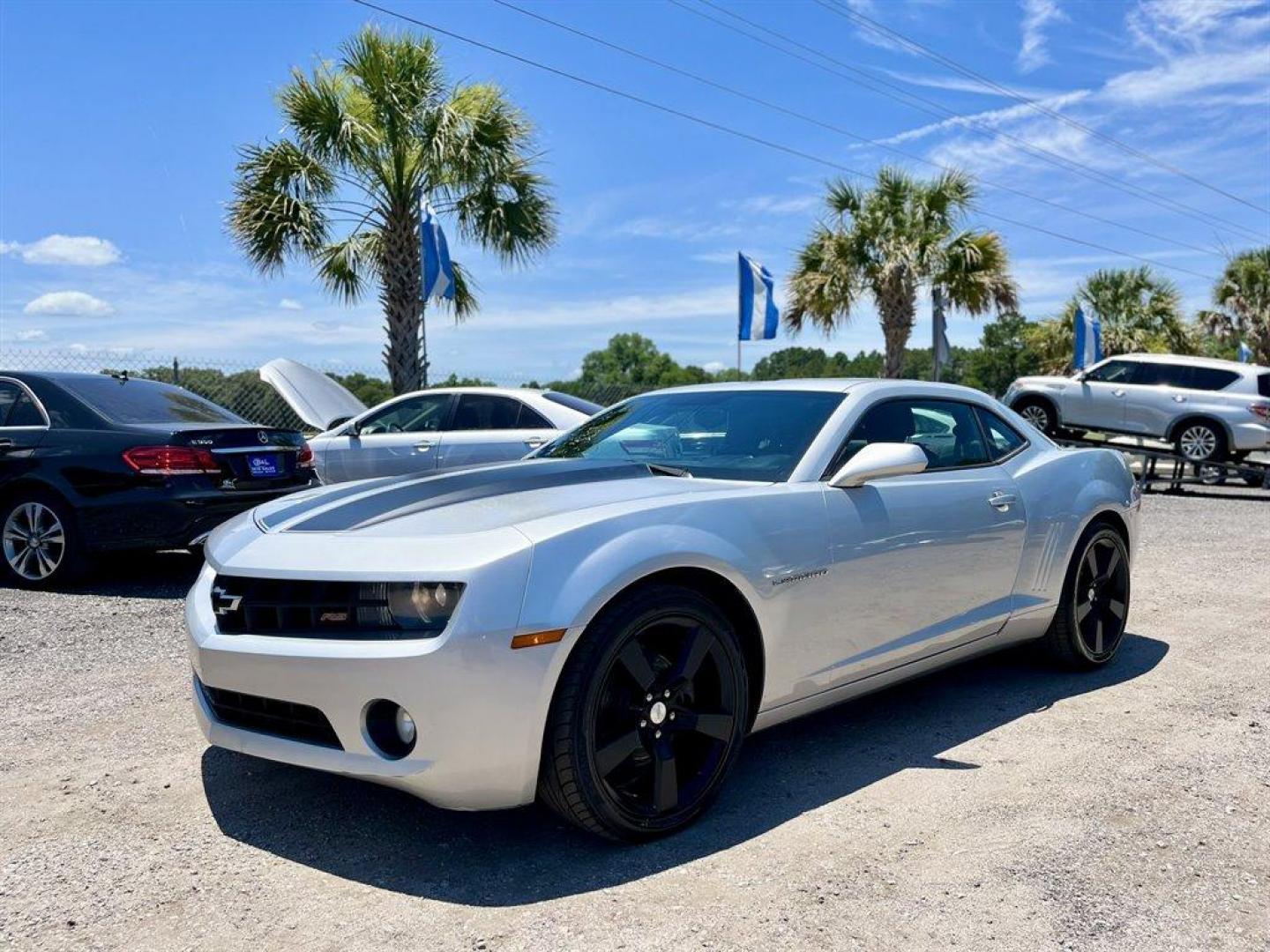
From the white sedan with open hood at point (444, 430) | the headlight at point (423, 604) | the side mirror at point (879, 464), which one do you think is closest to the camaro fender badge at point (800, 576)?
the side mirror at point (879, 464)

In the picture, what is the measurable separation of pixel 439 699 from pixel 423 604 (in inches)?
10.1

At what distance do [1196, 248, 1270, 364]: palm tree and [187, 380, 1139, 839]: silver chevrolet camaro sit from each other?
124 ft

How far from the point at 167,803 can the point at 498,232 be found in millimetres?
13179

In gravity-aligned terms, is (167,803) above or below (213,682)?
below

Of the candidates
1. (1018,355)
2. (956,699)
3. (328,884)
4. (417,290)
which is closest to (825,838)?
(328,884)

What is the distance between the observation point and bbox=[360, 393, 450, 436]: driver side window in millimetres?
9867

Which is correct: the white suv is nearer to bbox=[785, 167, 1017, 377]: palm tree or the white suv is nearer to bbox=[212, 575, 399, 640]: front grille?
bbox=[785, 167, 1017, 377]: palm tree

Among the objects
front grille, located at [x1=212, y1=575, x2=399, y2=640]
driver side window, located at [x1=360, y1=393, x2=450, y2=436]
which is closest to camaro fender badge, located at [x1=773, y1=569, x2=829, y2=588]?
front grille, located at [x1=212, y1=575, x2=399, y2=640]

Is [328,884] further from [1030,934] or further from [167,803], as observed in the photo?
[1030,934]

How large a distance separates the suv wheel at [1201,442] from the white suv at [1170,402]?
0.01 metres

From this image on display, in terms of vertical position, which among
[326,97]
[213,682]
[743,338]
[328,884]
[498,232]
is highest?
[326,97]

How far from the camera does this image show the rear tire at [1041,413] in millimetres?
16859

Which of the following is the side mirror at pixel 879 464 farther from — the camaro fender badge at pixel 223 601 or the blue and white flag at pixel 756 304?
the blue and white flag at pixel 756 304

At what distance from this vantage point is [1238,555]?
8.84 meters
